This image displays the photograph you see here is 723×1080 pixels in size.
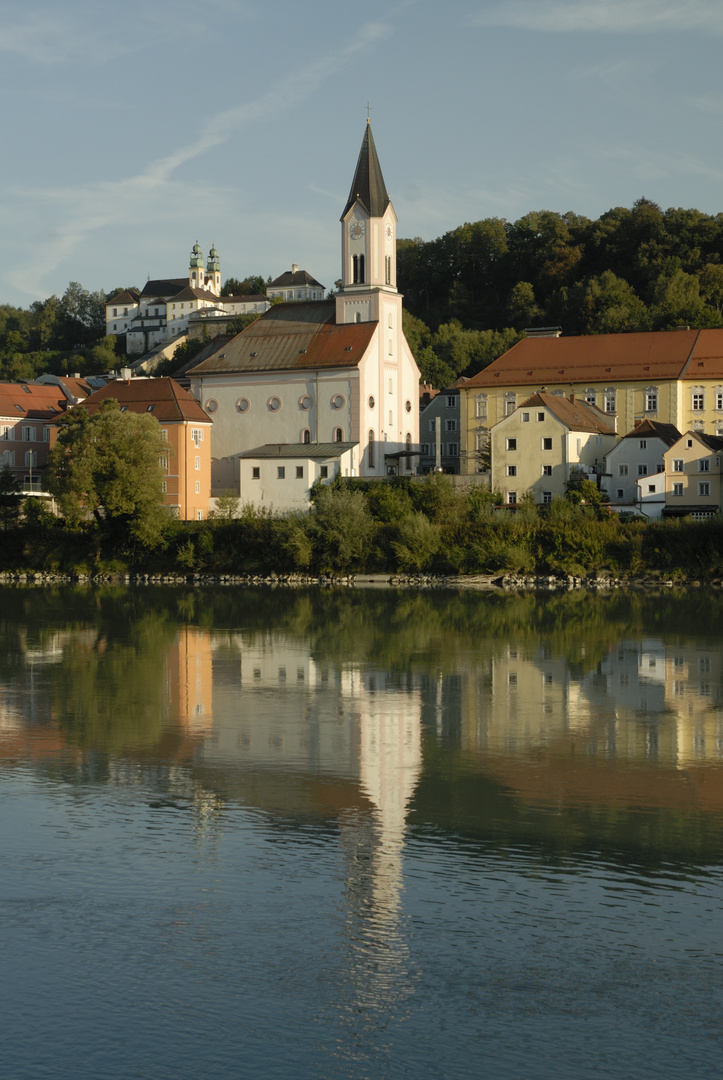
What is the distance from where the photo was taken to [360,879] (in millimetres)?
11492

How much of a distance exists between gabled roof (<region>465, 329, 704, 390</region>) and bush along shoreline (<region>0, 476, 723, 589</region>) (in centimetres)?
1241

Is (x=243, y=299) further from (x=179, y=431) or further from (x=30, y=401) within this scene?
(x=179, y=431)

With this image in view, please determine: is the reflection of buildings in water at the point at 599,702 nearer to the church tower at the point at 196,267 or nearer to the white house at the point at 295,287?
the white house at the point at 295,287

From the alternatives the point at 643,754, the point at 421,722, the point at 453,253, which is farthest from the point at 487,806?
the point at 453,253

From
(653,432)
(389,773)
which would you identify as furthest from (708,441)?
(389,773)

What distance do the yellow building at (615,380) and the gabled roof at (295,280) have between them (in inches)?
2865

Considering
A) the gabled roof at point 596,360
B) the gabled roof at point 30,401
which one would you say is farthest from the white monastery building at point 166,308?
the gabled roof at point 596,360

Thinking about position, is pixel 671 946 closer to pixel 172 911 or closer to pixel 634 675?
pixel 172 911

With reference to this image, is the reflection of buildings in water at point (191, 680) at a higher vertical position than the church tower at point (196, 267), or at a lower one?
lower

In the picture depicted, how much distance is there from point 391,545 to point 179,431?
18.4 meters

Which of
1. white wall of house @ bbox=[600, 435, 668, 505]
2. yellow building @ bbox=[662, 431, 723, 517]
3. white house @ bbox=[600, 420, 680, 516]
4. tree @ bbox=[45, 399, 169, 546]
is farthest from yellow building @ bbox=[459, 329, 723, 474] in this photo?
tree @ bbox=[45, 399, 169, 546]

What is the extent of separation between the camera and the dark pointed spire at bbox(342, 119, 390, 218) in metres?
75.9

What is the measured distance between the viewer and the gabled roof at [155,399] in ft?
236

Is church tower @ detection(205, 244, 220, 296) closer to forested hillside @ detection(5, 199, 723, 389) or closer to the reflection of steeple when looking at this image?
forested hillside @ detection(5, 199, 723, 389)
